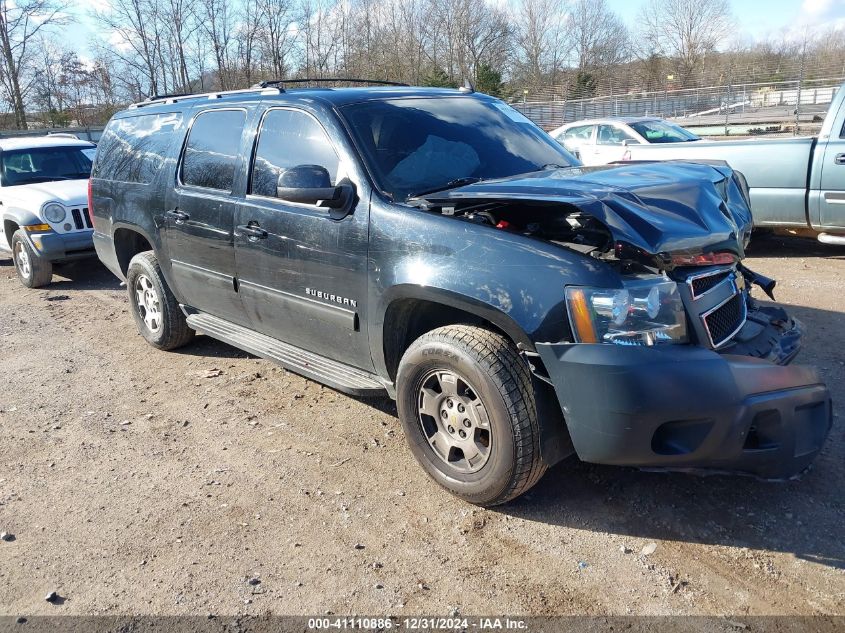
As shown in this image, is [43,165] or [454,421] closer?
[454,421]

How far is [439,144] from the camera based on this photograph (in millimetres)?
4090

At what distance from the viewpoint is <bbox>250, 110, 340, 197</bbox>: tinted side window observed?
3988 millimetres

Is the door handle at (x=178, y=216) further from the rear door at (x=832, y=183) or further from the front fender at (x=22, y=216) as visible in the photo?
the rear door at (x=832, y=183)

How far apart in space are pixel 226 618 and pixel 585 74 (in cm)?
5723

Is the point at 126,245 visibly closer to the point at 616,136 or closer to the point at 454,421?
the point at 454,421

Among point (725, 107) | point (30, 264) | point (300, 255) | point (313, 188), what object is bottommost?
point (30, 264)

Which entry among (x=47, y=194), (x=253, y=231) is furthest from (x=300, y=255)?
(x=47, y=194)

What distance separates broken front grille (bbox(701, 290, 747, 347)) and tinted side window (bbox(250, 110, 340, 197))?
2067mm

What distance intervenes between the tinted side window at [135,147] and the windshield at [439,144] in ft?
6.64

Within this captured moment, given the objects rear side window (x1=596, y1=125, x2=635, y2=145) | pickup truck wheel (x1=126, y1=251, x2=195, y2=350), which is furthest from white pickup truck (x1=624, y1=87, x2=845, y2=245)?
pickup truck wheel (x1=126, y1=251, x2=195, y2=350)

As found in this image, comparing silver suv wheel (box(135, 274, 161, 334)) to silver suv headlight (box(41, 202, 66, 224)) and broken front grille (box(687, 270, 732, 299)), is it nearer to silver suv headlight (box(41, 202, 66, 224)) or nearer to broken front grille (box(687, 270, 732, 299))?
silver suv headlight (box(41, 202, 66, 224))

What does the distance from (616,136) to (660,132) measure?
30.8 inches

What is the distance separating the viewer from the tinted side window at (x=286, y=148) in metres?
3.99

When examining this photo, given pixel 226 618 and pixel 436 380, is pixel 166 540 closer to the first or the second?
pixel 226 618
